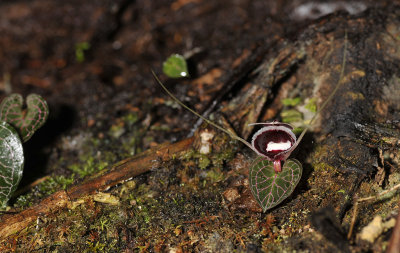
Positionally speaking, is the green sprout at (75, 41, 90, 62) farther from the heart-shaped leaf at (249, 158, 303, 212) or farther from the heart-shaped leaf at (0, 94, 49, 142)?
the heart-shaped leaf at (249, 158, 303, 212)

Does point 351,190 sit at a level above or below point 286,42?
below

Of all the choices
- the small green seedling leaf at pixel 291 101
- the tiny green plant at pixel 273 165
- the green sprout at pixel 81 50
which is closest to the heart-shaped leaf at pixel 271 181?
the tiny green plant at pixel 273 165

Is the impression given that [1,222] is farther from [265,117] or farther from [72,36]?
[72,36]

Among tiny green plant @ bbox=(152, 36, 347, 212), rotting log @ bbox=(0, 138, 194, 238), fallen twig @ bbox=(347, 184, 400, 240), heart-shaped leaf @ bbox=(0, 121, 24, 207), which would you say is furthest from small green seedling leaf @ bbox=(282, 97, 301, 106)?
heart-shaped leaf @ bbox=(0, 121, 24, 207)

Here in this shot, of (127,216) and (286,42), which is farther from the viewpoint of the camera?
(286,42)

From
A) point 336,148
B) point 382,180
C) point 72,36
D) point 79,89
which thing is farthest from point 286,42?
point 72,36

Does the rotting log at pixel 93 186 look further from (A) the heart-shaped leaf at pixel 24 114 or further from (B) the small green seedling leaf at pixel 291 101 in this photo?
(B) the small green seedling leaf at pixel 291 101
